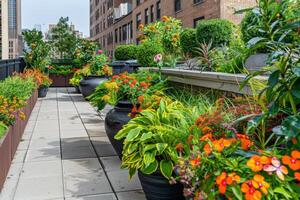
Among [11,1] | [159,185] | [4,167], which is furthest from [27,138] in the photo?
[11,1]

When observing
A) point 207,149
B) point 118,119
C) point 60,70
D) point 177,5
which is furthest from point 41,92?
point 177,5

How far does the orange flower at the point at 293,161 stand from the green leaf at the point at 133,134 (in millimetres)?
1814

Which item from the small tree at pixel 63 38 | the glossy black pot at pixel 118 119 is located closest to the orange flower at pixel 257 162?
the glossy black pot at pixel 118 119

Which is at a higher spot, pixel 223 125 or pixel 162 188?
→ pixel 223 125

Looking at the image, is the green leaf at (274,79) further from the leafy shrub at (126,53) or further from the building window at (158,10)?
the building window at (158,10)

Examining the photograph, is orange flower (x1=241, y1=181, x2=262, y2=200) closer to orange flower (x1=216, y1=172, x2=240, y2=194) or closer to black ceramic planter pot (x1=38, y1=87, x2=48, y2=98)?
orange flower (x1=216, y1=172, x2=240, y2=194)

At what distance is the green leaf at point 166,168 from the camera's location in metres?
3.44

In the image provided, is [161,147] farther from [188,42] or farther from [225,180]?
[188,42]

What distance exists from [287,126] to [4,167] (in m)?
3.60

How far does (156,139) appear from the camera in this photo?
375cm

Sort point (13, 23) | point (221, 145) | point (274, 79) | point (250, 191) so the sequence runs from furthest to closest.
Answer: point (13, 23), point (221, 145), point (274, 79), point (250, 191)

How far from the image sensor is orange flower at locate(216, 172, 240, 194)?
2.24 meters

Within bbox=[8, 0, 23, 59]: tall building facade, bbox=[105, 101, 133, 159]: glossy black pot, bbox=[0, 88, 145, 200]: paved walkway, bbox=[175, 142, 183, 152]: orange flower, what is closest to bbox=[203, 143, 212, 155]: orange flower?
bbox=[175, 142, 183, 152]: orange flower

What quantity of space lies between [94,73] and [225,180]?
12.6m
